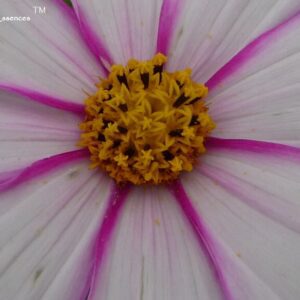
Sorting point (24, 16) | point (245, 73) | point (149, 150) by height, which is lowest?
point (149, 150)

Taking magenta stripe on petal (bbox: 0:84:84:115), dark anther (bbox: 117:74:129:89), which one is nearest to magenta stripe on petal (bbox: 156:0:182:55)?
dark anther (bbox: 117:74:129:89)

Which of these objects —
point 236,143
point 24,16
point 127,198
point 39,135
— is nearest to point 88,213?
point 127,198

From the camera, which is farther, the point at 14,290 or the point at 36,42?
the point at 36,42

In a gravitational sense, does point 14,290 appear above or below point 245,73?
below

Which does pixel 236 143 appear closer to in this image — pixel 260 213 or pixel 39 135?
pixel 260 213

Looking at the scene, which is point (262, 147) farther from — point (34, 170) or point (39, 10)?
point (39, 10)

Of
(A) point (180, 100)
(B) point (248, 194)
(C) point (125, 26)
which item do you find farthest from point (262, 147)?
(C) point (125, 26)

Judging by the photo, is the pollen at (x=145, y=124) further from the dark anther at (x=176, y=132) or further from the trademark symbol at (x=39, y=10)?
the trademark symbol at (x=39, y=10)
